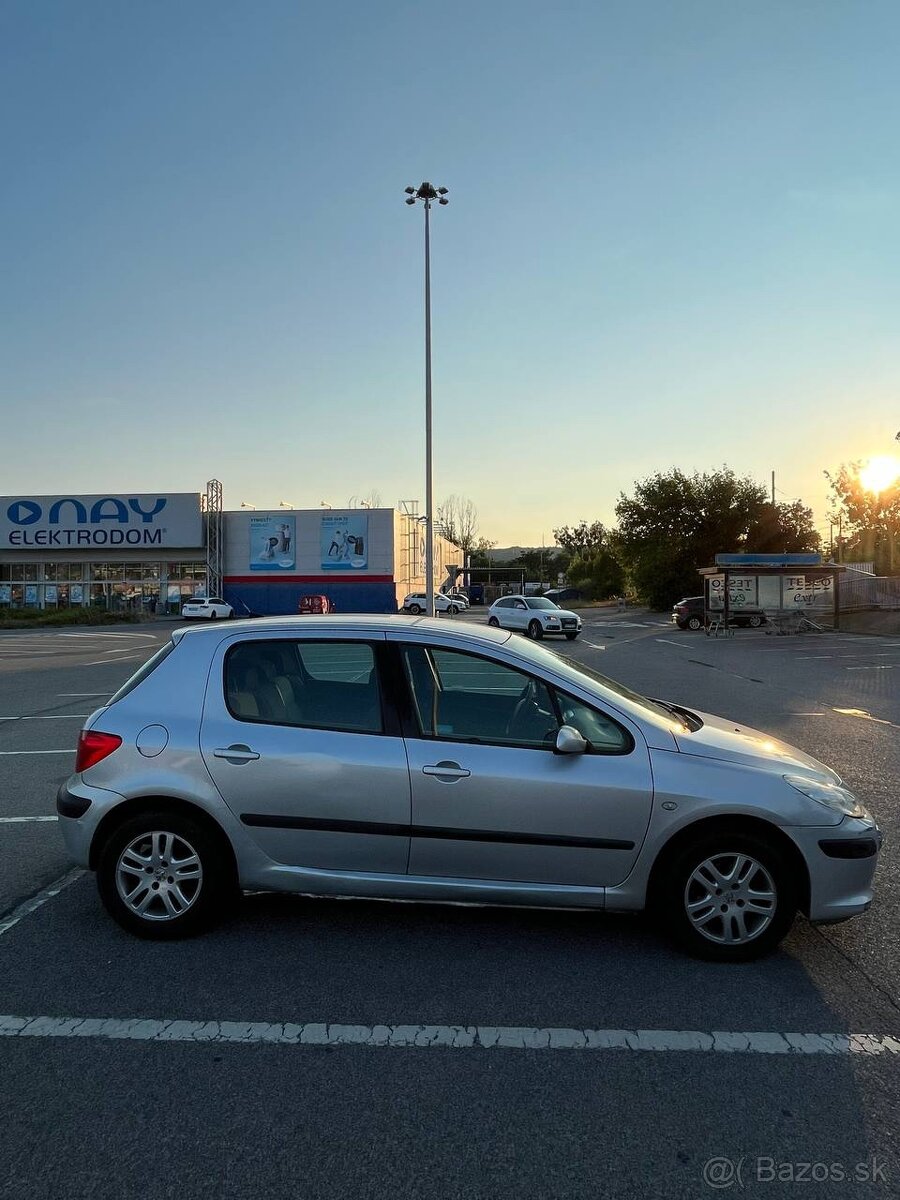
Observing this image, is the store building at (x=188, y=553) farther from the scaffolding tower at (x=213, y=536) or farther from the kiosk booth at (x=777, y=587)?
the kiosk booth at (x=777, y=587)

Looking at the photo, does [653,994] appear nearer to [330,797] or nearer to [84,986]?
[330,797]

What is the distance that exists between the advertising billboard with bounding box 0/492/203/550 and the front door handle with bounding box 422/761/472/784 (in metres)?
55.1

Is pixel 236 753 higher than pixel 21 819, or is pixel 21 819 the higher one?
pixel 236 753

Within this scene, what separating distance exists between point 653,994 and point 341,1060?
1.37 m

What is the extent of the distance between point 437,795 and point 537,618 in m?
26.3

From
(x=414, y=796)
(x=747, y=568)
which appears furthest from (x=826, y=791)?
(x=747, y=568)

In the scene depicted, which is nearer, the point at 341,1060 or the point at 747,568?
the point at 341,1060

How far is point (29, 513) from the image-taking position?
5772cm

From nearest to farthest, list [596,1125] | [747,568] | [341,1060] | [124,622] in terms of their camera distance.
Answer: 1. [596,1125]
2. [341,1060]
3. [747,568]
4. [124,622]

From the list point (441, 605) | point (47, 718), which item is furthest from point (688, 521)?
point (47, 718)

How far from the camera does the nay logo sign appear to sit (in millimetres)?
56938

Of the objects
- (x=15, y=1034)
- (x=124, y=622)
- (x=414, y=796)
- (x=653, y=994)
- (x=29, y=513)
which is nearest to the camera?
(x=15, y=1034)

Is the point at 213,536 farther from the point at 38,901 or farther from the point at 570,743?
the point at 570,743

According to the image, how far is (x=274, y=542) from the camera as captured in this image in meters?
57.7
